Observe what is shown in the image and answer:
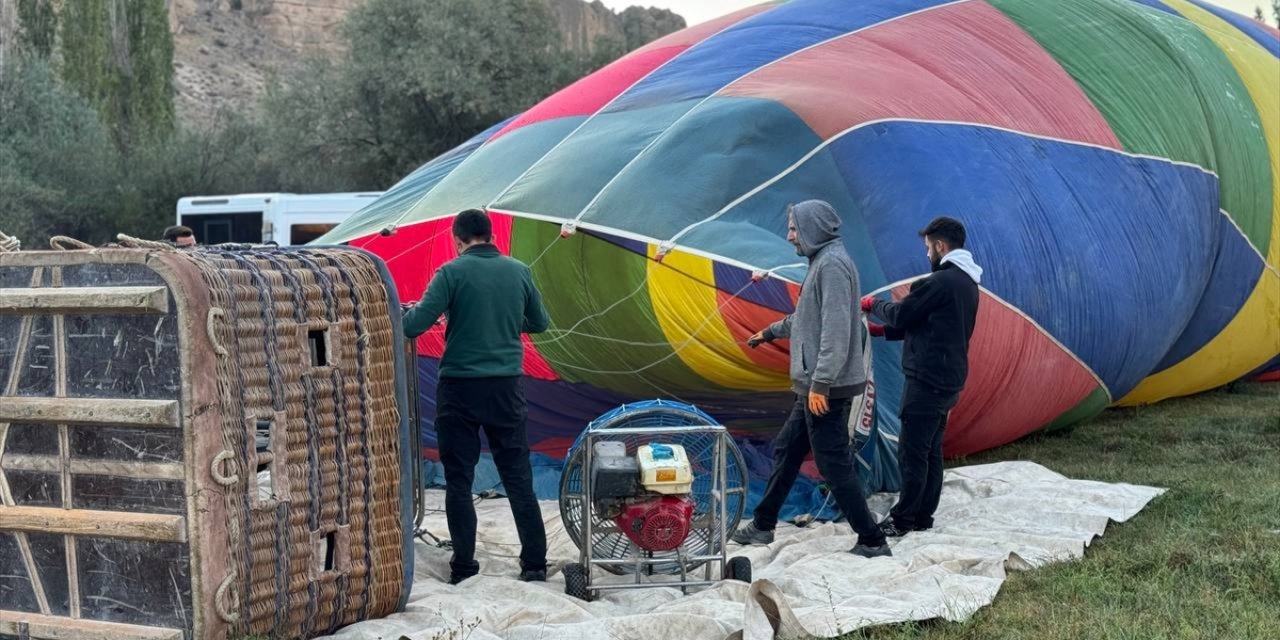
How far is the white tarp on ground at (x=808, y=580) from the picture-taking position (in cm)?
453

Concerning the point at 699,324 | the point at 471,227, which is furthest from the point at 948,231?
the point at 471,227

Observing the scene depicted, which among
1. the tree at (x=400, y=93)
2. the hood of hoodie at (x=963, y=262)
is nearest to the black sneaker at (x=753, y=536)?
the hood of hoodie at (x=963, y=262)

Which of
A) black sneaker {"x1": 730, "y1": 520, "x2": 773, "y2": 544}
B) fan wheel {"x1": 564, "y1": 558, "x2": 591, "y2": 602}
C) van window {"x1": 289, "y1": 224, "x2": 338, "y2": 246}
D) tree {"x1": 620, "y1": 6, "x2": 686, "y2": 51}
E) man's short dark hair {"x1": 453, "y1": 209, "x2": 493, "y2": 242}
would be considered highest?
tree {"x1": 620, "y1": 6, "x2": 686, "y2": 51}

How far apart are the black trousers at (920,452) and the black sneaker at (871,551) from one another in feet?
1.58

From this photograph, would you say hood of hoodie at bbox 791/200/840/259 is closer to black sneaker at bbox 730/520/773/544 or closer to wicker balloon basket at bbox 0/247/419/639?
black sneaker at bbox 730/520/773/544

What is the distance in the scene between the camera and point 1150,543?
5637 millimetres

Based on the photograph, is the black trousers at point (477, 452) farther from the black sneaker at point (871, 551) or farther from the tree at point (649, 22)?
the tree at point (649, 22)

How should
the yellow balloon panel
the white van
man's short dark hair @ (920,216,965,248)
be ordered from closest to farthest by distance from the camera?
man's short dark hair @ (920,216,965,248) → the yellow balloon panel → the white van

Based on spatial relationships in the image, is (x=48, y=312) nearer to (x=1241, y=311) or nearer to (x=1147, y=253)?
(x=1147, y=253)

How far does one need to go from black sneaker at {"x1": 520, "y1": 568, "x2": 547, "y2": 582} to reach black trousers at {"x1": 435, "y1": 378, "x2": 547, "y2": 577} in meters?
0.01

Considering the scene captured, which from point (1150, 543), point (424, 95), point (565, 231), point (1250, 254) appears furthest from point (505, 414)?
point (424, 95)

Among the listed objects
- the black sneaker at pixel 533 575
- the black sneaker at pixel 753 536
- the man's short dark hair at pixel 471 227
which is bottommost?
the black sneaker at pixel 533 575

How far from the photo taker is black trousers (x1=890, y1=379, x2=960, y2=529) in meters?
6.03

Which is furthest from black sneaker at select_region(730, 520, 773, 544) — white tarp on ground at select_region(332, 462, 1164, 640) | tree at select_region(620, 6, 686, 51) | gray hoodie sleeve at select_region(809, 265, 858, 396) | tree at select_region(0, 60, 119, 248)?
tree at select_region(620, 6, 686, 51)
